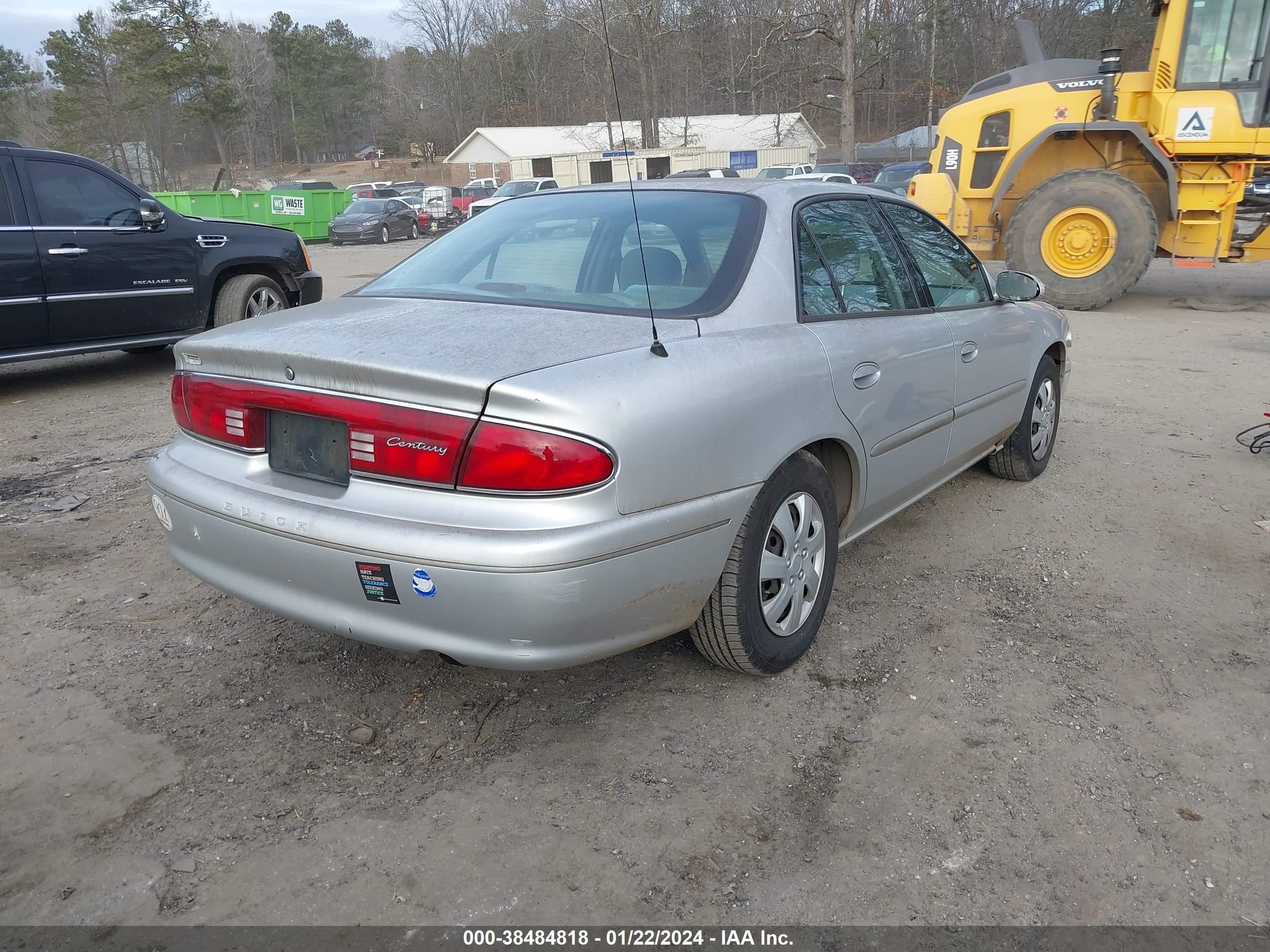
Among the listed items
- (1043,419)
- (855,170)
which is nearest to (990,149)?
(1043,419)

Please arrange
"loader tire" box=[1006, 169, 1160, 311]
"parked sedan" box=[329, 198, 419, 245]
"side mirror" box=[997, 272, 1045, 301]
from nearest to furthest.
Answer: "side mirror" box=[997, 272, 1045, 301] → "loader tire" box=[1006, 169, 1160, 311] → "parked sedan" box=[329, 198, 419, 245]

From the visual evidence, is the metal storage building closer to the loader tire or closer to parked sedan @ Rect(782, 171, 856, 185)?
parked sedan @ Rect(782, 171, 856, 185)

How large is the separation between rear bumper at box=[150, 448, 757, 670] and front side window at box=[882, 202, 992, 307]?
177cm

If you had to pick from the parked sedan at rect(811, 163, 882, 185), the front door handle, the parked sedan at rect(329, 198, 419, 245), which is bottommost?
the parked sedan at rect(329, 198, 419, 245)

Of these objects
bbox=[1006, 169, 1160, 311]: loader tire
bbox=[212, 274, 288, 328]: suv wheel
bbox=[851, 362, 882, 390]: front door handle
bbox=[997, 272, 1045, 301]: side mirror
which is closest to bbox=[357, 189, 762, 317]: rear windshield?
bbox=[851, 362, 882, 390]: front door handle

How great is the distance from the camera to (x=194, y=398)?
2.92m

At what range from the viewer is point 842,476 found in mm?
3342

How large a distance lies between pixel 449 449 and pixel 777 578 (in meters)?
1.17

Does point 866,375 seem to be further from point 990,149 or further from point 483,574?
point 990,149

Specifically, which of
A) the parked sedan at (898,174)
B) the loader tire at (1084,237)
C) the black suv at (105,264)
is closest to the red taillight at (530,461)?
the black suv at (105,264)

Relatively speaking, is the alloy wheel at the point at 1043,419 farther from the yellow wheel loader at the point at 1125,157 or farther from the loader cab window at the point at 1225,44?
the loader cab window at the point at 1225,44

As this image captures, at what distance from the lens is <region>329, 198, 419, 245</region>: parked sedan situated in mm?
28891

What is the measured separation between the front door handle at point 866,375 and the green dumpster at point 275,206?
26.3 m

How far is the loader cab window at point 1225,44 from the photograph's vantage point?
961 cm
